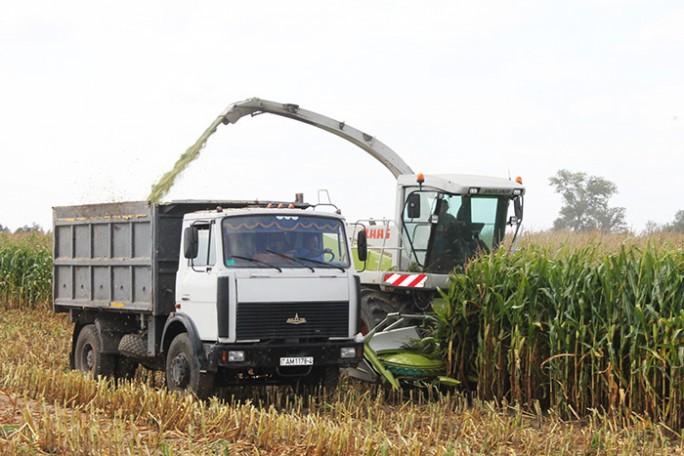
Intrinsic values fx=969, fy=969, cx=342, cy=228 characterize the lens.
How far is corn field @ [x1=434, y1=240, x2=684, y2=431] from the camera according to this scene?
10.6 m

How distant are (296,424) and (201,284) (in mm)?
3037

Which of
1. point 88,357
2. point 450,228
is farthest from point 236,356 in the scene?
point 450,228

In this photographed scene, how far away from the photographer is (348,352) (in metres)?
11.5

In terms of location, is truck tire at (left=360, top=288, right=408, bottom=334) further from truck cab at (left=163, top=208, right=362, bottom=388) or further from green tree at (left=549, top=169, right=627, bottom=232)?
green tree at (left=549, top=169, right=627, bottom=232)

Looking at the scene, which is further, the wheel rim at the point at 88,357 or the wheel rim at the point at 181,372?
the wheel rim at the point at 88,357

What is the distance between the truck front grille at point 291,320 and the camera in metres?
11.0

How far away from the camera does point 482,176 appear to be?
49.6 ft

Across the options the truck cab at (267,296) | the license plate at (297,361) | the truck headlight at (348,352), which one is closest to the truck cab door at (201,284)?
the truck cab at (267,296)

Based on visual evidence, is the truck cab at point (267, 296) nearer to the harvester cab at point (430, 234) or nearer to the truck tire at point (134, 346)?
the truck tire at point (134, 346)

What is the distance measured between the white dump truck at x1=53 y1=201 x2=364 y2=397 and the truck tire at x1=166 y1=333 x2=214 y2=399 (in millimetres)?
13

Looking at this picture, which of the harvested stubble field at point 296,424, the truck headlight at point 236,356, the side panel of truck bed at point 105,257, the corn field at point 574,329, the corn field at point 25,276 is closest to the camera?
the harvested stubble field at point 296,424

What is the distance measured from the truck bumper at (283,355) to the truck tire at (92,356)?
336 centimetres

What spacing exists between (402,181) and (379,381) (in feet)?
11.6

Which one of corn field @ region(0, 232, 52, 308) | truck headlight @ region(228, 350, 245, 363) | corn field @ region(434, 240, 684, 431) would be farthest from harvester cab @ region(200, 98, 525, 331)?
corn field @ region(0, 232, 52, 308)
